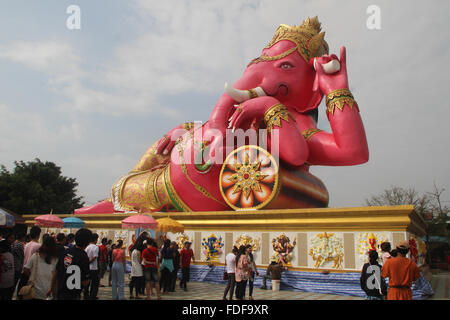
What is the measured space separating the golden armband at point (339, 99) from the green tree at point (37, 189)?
21267 millimetres

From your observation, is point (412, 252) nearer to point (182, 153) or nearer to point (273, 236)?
point (273, 236)

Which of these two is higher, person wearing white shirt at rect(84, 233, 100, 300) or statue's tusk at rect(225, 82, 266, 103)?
statue's tusk at rect(225, 82, 266, 103)

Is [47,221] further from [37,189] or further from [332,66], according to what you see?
[37,189]

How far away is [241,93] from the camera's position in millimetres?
10898

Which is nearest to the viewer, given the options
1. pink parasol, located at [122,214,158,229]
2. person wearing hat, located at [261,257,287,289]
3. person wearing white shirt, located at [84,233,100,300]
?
person wearing white shirt, located at [84,233,100,300]

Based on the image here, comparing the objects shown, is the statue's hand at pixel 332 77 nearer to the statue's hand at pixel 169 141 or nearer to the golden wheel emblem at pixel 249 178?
the golden wheel emblem at pixel 249 178

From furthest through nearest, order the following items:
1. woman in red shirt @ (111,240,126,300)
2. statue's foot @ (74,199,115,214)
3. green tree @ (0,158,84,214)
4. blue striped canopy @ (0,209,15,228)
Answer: green tree @ (0,158,84,214)
statue's foot @ (74,199,115,214)
blue striped canopy @ (0,209,15,228)
woman in red shirt @ (111,240,126,300)

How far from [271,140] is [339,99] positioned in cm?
215

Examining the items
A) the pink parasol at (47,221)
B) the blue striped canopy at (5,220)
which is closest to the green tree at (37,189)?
the blue striped canopy at (5,220)

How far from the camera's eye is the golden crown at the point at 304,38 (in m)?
11.3

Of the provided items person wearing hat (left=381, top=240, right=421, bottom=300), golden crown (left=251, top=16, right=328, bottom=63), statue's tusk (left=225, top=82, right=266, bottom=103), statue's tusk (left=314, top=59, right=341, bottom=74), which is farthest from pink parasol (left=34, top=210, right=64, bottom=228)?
person wearing hat (left=381, top=240, right=421, bottom=300)

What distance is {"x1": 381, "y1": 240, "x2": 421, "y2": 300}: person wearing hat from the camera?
4.46 metres

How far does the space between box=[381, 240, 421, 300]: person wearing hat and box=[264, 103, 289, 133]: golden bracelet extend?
588 centimetres

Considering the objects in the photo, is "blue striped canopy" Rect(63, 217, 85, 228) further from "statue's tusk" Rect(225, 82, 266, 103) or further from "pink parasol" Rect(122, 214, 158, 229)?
"statue's tusk" Rect(225, 82, 266, 103)
